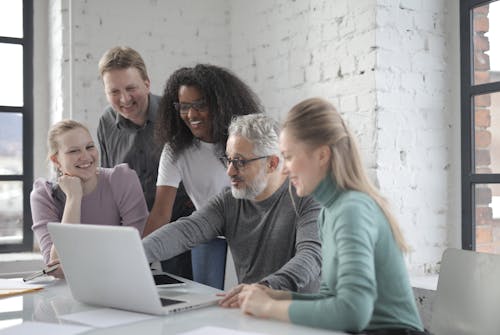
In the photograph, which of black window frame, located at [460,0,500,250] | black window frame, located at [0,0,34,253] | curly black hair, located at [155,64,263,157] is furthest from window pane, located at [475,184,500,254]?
black window frame, located at [0,0,34,253]

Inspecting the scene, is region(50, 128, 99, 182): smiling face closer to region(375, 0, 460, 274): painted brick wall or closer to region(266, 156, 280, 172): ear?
region(266, 156, 280, 172): ear

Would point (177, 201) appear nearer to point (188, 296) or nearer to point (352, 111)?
point (352, 111)

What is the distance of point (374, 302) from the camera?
1.35 m

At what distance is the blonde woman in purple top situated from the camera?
2305mm

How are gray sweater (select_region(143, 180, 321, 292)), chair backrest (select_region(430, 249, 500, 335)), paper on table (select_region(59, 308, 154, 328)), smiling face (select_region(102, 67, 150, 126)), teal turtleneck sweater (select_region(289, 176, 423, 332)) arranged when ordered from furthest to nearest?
1. smiling face (select_region(102, 67, 150, 126))
2. gray sweater (select_region(143, 180, 321, 292))
3. chair backrest (select_region(430, 249, 500, 335))
4. paper on table (select_region(59, 308, 154, 328))
5. teal turtleneck sweater (select_region(289, 176, 423, 332))

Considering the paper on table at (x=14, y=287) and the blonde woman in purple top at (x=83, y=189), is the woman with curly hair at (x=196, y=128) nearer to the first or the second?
the blonde woman in purple top at (x=83, y=189)

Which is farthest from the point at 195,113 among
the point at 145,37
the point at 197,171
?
the point at 145,37

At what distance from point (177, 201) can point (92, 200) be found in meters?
0.45

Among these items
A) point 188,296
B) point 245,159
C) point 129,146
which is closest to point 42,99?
point 129,146

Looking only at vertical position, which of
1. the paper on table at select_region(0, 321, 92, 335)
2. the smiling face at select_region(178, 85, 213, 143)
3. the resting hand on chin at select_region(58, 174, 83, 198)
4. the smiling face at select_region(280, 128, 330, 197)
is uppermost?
the smiling face at select_region(178, 85, 213, 143)

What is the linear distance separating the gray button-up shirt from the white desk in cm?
108

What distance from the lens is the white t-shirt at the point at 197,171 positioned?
2443 mm

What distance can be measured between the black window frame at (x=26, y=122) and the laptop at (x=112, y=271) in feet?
6.81

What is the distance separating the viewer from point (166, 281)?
1894 millimetres
